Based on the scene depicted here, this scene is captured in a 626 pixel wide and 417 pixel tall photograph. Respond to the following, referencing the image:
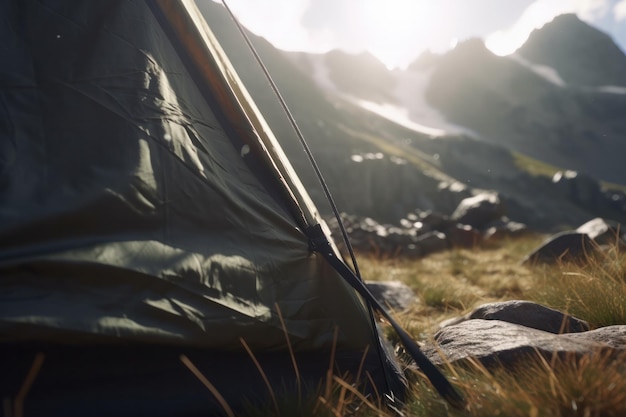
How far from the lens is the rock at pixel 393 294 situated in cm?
584

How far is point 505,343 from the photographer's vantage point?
2.65 m

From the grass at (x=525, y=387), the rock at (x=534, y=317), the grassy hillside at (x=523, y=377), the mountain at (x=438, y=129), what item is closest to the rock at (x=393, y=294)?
the grassy hillside at (x=523, y=377)

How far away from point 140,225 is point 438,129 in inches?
4543

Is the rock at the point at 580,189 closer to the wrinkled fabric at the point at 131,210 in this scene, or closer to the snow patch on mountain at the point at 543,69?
the wrinkled fabric at the point at 131,210

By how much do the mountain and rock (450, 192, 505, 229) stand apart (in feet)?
20.6

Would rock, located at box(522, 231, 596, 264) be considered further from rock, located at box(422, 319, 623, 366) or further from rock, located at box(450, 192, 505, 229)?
rock, located at box(450, 192, 505, 229)

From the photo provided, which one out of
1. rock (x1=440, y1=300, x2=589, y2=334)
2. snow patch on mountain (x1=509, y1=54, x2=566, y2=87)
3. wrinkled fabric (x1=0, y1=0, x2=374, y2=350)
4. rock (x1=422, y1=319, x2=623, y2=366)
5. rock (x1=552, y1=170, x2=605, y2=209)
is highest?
snow patch on mountain (x1=509, y1=54, x2=566, y2=87)

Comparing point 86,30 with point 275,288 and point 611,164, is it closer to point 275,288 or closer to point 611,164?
point 275,288

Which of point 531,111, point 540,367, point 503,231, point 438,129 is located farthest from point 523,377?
point 531,111

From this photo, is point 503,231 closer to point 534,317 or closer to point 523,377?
point 534,317

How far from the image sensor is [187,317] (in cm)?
254

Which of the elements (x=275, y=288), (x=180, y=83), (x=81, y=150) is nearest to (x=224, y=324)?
(x=275, y=288)

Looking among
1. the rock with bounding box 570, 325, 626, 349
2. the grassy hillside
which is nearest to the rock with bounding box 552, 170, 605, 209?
the grassy hillside

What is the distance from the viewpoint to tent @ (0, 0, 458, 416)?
7.66 feet
